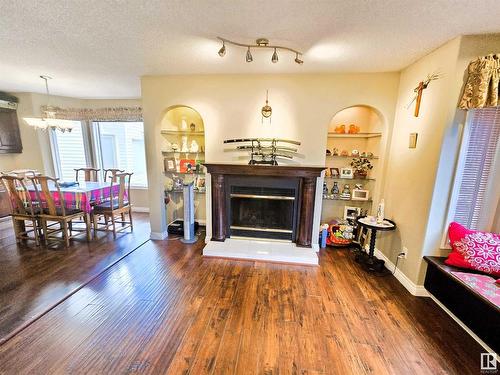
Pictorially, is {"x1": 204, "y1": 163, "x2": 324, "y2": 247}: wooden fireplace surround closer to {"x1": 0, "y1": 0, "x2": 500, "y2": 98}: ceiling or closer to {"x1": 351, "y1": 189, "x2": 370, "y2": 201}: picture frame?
{"x1": 351, "y1": 189, "x2": 370, "y2": 201}: picture frame

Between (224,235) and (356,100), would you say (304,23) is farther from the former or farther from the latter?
(224,235)

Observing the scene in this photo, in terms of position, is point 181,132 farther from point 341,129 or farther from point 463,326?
point 463,326

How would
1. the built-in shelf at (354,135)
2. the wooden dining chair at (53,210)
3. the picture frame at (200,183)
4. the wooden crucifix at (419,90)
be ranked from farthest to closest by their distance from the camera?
the picture frame at (200,183)
the built-in shelf at (354,135)
the wooden dining chair at (53,210)
the wooden crucifix at (419,90)

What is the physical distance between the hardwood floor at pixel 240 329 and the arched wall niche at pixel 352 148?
4.07 feet

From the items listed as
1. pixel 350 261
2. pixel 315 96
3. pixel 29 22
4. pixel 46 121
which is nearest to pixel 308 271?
pixel 350 261

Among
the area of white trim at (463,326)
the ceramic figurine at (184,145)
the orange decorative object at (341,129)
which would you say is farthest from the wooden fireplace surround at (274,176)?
the area of white trim at (463,326)

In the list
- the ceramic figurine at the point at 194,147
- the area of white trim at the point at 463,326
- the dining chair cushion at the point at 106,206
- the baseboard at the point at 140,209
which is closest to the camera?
the area of white trim at the point at 463,326

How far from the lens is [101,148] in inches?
190

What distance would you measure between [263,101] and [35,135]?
4.82 m

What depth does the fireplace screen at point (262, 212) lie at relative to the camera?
3154 millimetres

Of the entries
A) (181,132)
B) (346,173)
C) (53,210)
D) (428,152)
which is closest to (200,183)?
(181,132)

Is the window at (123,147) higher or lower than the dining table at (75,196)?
higher

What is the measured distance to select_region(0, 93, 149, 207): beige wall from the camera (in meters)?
4.22

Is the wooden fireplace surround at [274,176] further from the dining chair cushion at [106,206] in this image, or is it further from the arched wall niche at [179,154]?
the dining chair cushion at [106,206]
